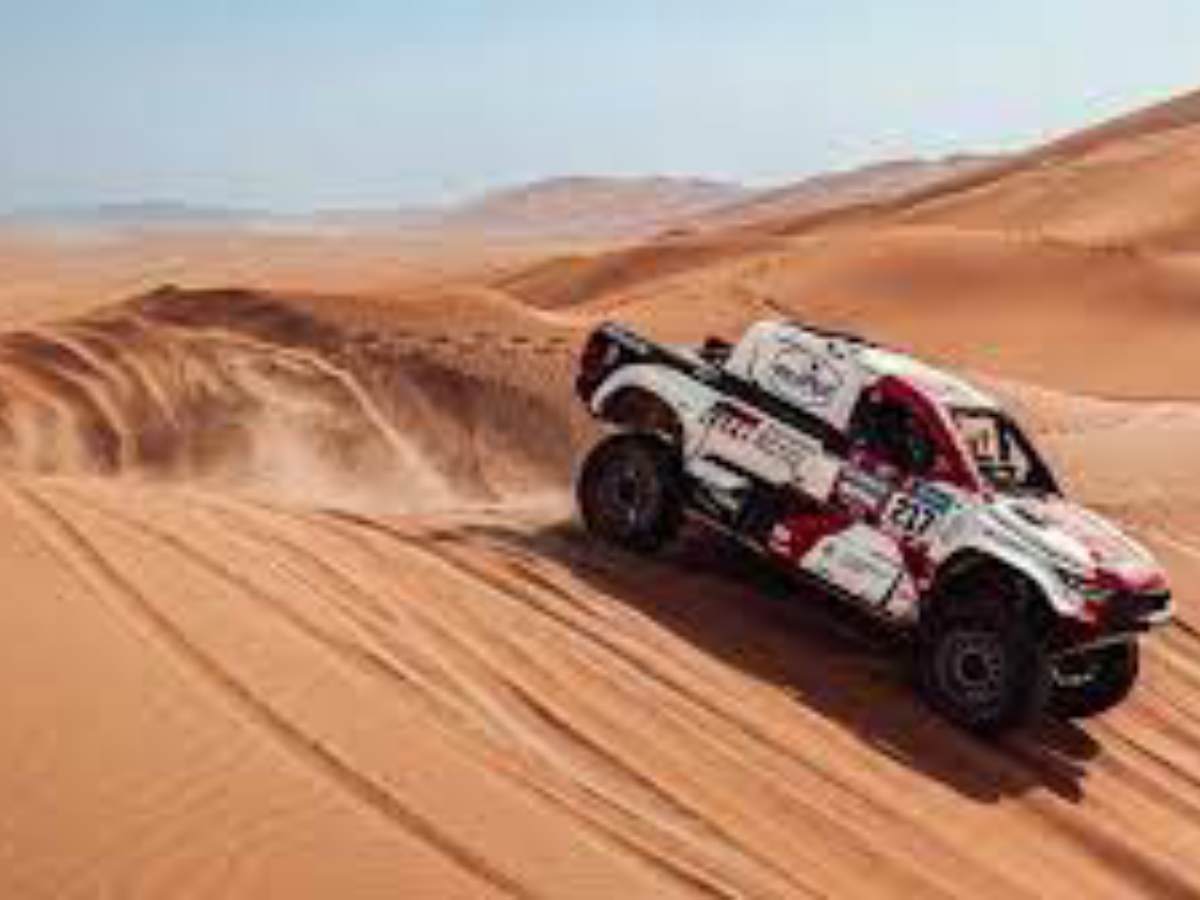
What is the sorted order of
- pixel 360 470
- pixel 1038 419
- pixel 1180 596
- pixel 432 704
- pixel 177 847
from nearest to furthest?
pixel 177 847
pixel 432 704
pixel 1180 596
pixel 360 470
pixel 1038 419

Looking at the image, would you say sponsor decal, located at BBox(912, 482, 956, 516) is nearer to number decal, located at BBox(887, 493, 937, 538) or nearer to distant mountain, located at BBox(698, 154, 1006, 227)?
number decal, located at BBox(887, 493, 937, 538)

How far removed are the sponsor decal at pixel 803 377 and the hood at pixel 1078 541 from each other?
1293mm

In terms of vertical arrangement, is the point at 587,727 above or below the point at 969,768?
above

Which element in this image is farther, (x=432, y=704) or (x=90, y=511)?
(x=90, y=511)

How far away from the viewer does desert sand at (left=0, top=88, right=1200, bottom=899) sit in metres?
7.15

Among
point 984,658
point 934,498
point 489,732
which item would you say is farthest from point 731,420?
point 489,732

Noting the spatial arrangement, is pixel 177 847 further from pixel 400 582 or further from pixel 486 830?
pixel 400 582

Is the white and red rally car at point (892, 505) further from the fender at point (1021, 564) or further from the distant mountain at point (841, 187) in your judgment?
the distant mountain at point (841, 187)

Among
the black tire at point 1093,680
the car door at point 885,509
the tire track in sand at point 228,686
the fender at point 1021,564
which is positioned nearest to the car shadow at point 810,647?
the black tire at point 1093,680

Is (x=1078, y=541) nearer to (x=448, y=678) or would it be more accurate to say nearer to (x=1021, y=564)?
(x=1021, y=564)

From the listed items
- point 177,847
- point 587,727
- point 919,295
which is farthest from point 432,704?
point 919,295

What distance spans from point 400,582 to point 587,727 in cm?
197

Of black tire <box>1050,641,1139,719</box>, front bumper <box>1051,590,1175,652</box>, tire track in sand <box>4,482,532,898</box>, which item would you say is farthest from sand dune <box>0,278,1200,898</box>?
front bumper <box>1051,590,1175,652</box>

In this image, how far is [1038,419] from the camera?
22109mm
